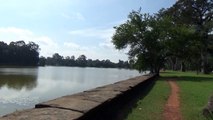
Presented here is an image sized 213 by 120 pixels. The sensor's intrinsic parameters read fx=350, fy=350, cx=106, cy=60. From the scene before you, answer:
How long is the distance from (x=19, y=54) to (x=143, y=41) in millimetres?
105305

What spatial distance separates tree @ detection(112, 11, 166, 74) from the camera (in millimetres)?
45219

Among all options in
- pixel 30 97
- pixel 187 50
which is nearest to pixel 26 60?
pixel 187 50

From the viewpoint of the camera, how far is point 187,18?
57594 millimetres

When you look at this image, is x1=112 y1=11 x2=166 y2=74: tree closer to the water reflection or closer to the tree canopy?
the tree canopy

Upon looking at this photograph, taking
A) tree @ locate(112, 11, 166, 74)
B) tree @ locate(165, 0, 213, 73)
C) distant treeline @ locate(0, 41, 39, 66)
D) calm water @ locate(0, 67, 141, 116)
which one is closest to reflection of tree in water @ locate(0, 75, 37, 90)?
calm water @ locate(0, 67, 141, 116)

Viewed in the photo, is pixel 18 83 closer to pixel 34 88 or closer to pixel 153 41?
pixel 34 88

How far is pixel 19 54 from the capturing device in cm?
14288

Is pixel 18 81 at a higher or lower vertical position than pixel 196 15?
lower

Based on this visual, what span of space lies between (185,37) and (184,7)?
46.6 ft

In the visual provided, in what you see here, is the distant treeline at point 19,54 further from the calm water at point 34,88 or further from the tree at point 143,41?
the tree at point 143,41

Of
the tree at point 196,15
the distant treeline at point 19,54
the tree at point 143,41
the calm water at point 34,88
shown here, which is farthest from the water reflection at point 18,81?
the distant treeline at point 19,54

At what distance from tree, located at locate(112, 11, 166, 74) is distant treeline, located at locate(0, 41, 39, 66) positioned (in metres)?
94.5

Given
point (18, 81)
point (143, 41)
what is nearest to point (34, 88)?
point (18, 81)

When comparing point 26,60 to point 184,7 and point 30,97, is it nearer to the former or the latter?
point 184,7
